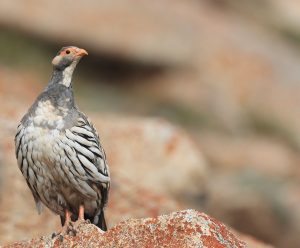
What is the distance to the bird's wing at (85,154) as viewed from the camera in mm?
12375

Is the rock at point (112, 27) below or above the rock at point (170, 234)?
above

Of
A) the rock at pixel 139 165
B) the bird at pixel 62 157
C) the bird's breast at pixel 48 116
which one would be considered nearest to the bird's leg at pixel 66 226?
the bird at pixel 62 157

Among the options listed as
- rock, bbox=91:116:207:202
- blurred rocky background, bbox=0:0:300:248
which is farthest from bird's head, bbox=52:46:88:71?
blurred rocky background, bbox=0:0:300:248

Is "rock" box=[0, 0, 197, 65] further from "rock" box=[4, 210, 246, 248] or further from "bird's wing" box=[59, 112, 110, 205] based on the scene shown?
"rock" box=[4, 210, 246, 248]

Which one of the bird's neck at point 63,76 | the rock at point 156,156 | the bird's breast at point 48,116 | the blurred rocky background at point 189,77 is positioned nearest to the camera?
the bird's breast at point 48,116

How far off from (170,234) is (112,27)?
22.5m

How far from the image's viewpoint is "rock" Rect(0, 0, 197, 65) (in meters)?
31.5

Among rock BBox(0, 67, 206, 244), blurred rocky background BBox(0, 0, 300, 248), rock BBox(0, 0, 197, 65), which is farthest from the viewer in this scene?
rock BBox(0, 0, 197, 65)

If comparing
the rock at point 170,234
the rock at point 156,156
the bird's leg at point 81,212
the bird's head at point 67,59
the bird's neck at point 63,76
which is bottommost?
the rock at point 170,234

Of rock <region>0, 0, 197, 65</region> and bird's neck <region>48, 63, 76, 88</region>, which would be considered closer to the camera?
bird's neck <region>48, 63, 76, 88</region>

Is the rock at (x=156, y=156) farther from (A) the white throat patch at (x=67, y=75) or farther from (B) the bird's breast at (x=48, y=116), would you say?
(B) the bird's breast at (x=48, y=116)

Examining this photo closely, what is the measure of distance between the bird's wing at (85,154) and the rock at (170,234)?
1670mm

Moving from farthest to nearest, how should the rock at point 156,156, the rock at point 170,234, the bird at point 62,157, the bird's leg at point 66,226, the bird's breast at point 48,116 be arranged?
the rock at point 156,156
the bird's breast at point 48,116
the bird at point 62,157
the bird's leg at point 66,226
the rock at point 170,234

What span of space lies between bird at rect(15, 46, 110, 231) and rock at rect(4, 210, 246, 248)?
1.29 m
